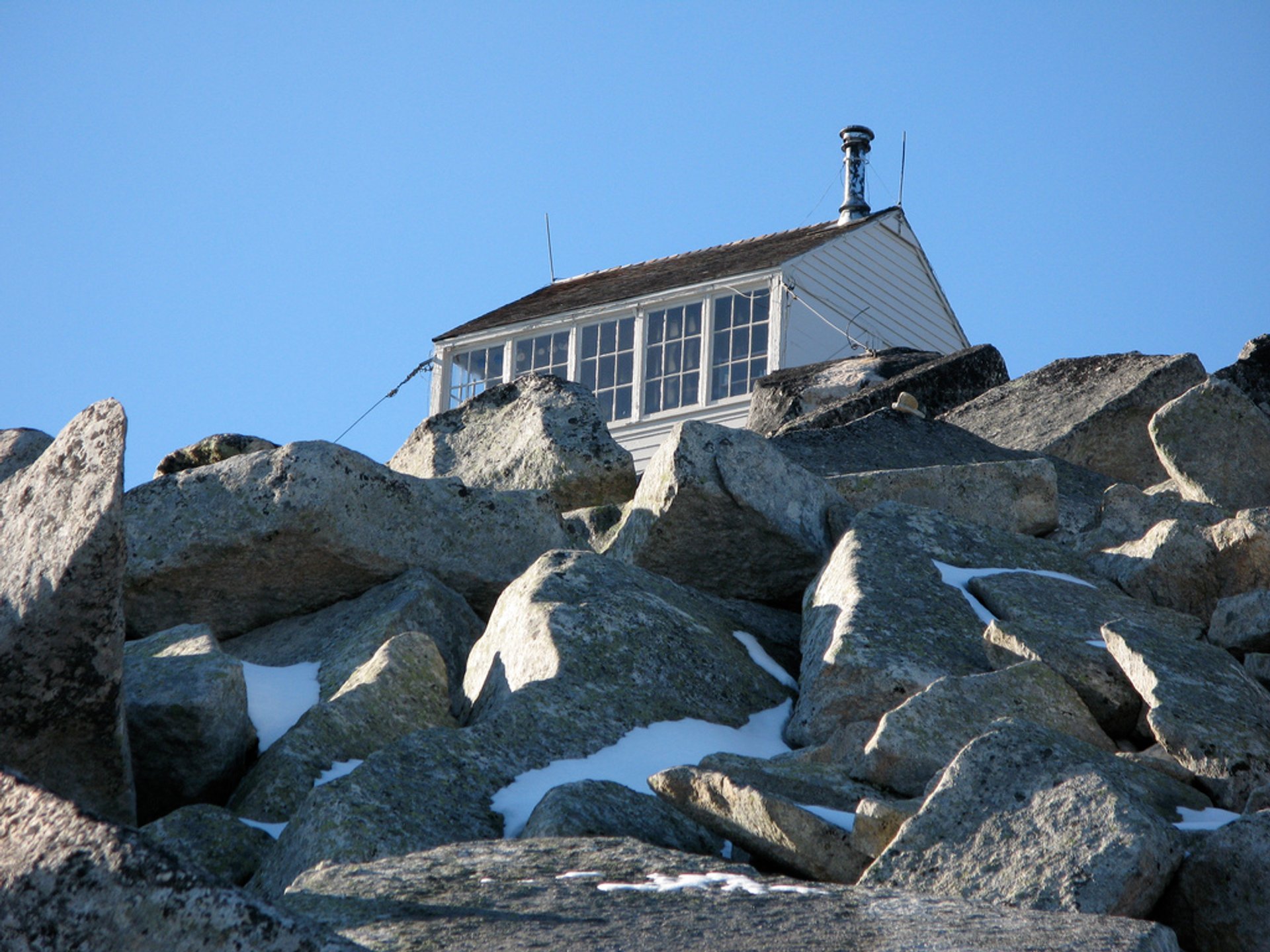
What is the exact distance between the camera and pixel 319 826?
4129mm

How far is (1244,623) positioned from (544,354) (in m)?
12.0

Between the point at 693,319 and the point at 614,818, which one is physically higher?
the point at 693,319

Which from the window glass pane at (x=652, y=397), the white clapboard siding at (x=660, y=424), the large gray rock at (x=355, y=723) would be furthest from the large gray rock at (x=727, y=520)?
the window glass pane at (x=652, y=397)

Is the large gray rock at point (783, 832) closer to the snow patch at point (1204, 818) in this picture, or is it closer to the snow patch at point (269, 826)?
the snow patch at point (1204, 818)

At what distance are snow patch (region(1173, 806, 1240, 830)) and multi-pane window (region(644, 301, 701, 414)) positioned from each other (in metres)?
11.4

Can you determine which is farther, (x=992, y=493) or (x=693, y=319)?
(x=693, y=319)

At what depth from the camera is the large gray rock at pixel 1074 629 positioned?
17.1 ft

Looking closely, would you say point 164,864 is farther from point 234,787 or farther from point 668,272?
point 668,272

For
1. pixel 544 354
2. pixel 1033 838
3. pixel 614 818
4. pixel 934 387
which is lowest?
pixel 1033 838

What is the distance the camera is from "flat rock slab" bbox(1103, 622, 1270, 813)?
460cm

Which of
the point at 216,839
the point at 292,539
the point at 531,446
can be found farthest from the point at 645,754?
the point at 531,446

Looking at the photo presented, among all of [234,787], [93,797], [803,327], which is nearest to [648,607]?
[234,787]

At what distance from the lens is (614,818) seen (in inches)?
164

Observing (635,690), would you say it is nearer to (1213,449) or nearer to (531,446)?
(531,446)
